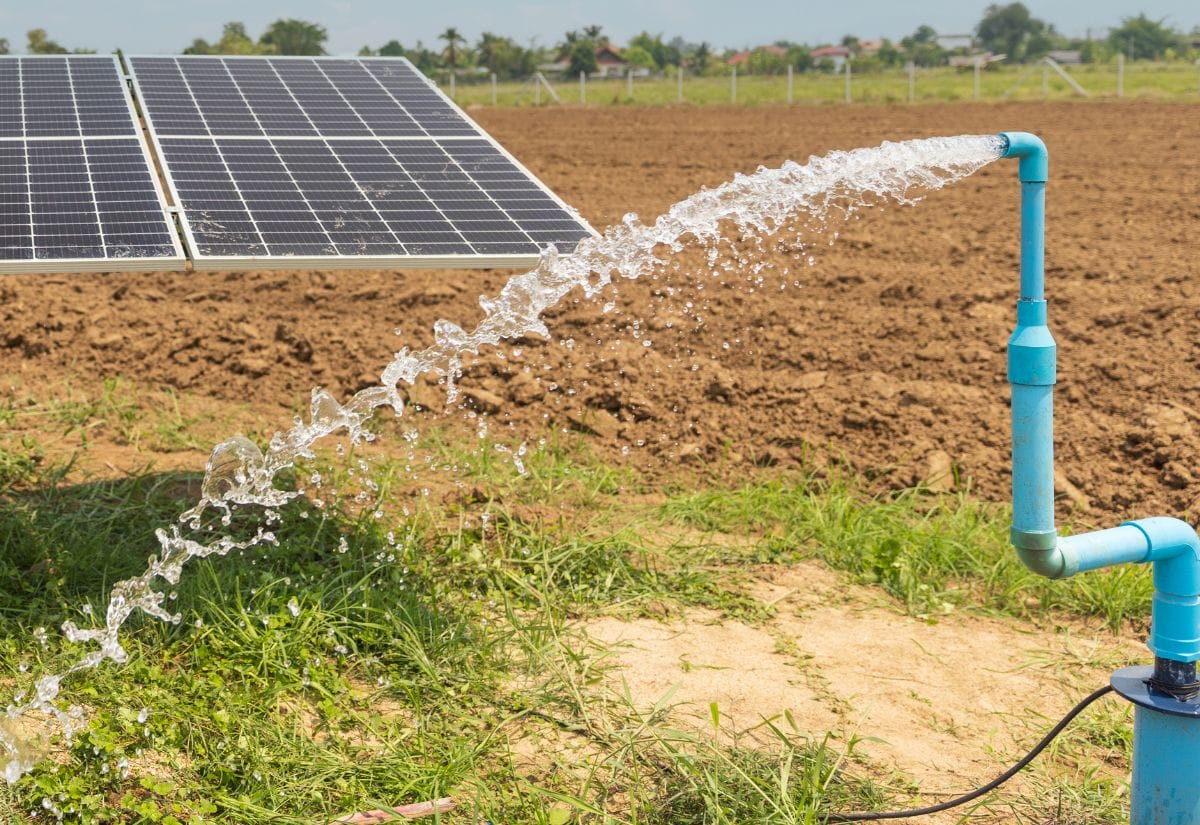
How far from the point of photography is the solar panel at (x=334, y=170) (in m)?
4.88

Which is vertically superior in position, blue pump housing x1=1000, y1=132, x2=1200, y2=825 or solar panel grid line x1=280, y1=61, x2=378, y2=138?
solar panel grid line x1=280, y1=61, x2=378, y2=138

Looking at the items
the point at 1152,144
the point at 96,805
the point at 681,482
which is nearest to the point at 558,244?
the point at 681,482

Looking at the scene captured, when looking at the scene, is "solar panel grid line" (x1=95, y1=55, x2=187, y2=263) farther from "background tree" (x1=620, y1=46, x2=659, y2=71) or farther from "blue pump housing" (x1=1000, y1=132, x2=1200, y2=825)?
"background tree" (x1=620, y1=46, x2=659, y2=71)

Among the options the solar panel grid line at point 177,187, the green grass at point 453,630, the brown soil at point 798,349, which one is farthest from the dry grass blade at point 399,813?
the brown soil at point 798,349

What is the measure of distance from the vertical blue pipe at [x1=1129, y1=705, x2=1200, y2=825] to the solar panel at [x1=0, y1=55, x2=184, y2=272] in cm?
357

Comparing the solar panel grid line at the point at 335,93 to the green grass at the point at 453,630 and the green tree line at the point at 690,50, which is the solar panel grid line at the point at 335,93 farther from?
the green tree line at the point at 690,50

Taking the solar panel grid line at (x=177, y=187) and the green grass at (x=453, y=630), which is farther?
the solar panel grid line at (x=177, y=187)

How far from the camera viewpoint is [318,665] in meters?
4.27

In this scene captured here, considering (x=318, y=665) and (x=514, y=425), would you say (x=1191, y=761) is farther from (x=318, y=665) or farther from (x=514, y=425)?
(x=514, y=425)

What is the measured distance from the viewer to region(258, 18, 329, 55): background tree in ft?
169

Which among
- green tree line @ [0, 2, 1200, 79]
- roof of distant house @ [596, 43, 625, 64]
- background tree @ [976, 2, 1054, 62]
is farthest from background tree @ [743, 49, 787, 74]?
roof of distant house @ [596, 43, 625, 64]

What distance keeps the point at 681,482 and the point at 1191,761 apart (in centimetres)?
352

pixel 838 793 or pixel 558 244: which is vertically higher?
pixel 558 244

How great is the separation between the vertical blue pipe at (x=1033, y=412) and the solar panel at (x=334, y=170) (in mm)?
2230
